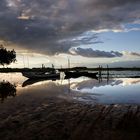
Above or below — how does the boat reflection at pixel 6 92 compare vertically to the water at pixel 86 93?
above

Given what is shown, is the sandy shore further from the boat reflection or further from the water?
the boat reflection

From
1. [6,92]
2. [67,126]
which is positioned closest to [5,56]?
[6,92]

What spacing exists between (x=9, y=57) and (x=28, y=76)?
71.9m

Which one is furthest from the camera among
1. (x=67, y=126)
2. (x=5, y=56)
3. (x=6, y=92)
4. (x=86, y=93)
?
(x=5, y=56)

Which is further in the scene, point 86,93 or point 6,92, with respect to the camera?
point 6,92

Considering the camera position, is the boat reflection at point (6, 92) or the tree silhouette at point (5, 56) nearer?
the boat reflection at point (6, 92)

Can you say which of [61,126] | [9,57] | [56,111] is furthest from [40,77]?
[9,57]

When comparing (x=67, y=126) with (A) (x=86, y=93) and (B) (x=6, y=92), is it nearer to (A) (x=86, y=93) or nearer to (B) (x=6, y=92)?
(A) (x=86, y=93)

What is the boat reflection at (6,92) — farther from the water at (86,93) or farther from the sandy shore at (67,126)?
the sandy shore at (67,126)

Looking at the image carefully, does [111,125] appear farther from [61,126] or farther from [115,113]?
[115,113]

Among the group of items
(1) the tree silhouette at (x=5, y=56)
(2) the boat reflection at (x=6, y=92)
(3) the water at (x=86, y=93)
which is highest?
(1) the tree silhouette at (x=5, y=56)

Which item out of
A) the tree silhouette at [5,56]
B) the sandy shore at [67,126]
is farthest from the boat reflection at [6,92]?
the tree silhouette at [5,56]

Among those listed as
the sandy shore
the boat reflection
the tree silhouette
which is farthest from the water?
the tree silhouette

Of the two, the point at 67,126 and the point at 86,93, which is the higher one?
the point at 67,126
